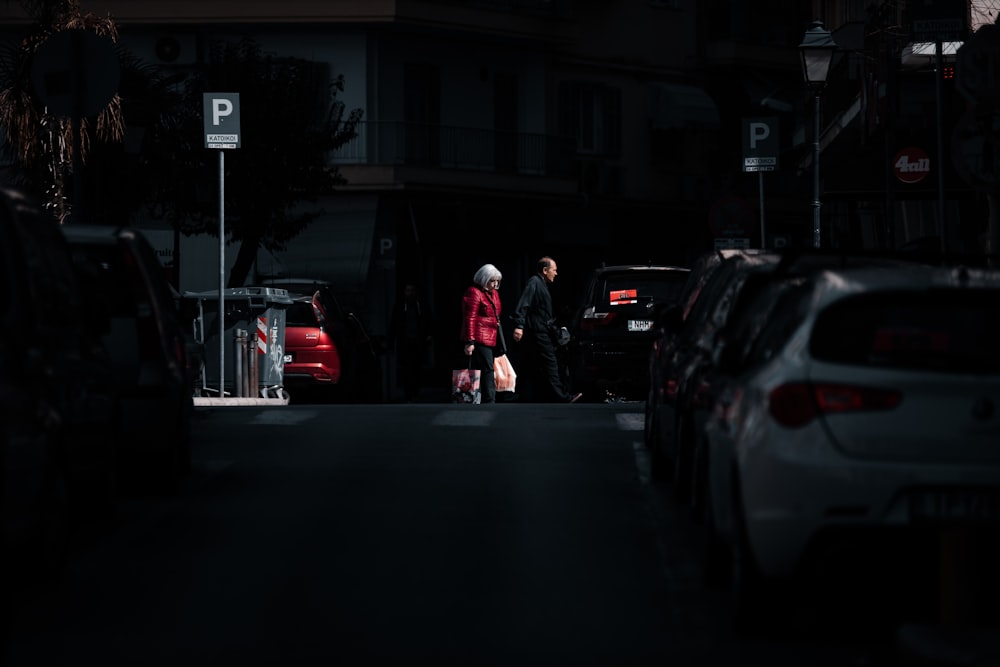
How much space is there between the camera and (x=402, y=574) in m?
11.2

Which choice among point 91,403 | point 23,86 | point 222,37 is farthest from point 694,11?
point 91,403

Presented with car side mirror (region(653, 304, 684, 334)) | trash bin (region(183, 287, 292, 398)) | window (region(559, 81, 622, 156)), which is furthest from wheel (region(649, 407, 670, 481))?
window (region(559, 81, 622, 156))

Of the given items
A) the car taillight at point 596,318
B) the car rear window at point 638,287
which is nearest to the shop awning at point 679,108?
the car rear window at point 638,287

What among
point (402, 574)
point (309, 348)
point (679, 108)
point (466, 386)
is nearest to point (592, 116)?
point (679, 108)

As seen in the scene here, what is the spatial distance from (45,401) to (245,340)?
18060mm

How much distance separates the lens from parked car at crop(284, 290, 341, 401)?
3145cm

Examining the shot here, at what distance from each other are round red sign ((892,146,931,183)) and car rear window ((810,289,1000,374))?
23.5 metres

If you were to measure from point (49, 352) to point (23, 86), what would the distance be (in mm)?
17237

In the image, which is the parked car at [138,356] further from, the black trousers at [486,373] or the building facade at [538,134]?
the building facade at [538,134]

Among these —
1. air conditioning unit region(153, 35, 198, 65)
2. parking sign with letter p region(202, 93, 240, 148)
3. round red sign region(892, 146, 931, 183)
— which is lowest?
round red sign region(892, 146, 931, 183)

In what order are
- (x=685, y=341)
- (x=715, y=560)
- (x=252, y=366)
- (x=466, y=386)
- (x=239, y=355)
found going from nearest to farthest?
(x=715, y=560), (x=685, y=341), (x=239, y=355), (x=252, y=366), (x=466, y=386)

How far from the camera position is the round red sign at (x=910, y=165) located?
32875 mm

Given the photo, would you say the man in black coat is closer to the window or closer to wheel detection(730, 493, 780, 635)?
wheel detection(730, 493, 780, 635)

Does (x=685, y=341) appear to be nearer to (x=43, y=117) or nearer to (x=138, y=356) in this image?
(x=138, y=356)
